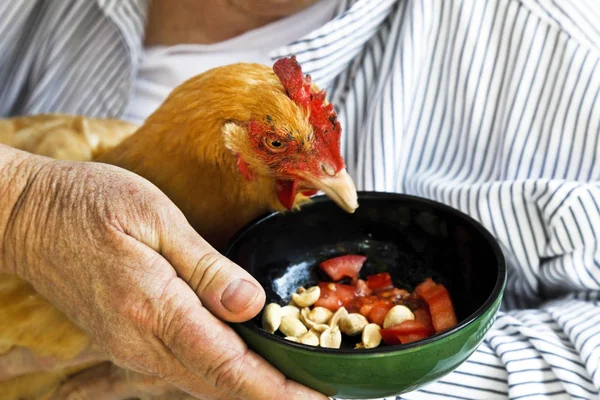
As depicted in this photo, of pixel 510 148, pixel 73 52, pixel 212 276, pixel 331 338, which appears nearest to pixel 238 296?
pixel 212 276

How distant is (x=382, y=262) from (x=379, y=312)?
0.11m

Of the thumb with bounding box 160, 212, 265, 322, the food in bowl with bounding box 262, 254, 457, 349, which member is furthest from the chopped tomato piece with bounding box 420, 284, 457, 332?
the thumb with bounding box 160, 212, 265, 322

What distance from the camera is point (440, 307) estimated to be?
741 mm

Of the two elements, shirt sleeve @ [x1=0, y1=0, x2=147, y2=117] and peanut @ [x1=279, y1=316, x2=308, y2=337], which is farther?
shirt sleeve @ [x1=0, y1=0, x2=147, y2=117]

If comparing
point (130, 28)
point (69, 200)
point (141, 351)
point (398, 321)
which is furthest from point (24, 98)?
point (398, 321)

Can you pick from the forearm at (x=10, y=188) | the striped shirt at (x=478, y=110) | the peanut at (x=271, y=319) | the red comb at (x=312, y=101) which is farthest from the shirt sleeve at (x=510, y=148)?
the forearm at (x=10, y=188)

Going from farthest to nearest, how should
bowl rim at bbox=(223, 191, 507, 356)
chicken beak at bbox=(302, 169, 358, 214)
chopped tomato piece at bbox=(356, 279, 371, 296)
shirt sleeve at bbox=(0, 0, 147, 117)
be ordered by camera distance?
shirt sleeve at bbox=(0, 0, 147, 117) → chopped tomato piece at bbox=(356, 279, 371, 296) → chicken beak at bbox=(302, 169, 358, 214) → bowl rim at bbox=(223, 191, 507, 356)

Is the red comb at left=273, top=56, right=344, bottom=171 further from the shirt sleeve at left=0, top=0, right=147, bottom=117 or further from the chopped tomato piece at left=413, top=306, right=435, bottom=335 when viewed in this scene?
the shirt sleeve at left=0, top=0, right=147, bottom=117

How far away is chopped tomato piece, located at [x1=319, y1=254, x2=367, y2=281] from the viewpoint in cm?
82

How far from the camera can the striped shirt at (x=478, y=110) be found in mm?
823

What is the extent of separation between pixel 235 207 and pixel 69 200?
0.18 m

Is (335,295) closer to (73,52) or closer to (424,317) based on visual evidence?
(424,317)

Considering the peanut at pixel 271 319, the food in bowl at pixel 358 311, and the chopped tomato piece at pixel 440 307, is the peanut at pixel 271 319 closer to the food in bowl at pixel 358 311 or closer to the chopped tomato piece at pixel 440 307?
the food in bowl at pixel 358 311

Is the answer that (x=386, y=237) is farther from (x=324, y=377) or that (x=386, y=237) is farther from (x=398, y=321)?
(x=324, y=377)
